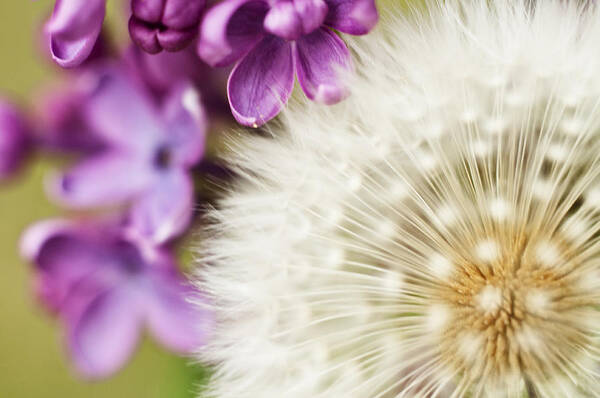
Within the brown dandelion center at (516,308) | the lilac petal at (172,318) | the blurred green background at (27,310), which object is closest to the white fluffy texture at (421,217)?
the brown dandelion center at (516,308)

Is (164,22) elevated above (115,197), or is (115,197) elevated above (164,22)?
(164,22)

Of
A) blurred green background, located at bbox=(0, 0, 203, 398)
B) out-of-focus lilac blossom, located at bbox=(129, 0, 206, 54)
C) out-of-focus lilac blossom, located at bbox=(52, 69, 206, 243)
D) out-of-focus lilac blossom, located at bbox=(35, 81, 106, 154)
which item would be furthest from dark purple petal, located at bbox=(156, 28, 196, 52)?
blurred green background, located at bbox=(0, 0, 203, 398)

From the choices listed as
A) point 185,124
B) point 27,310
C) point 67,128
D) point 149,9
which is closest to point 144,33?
point 149,9

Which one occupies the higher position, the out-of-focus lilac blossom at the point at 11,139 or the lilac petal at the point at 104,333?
the out-of-focus lilac blossom at the point at 11,139

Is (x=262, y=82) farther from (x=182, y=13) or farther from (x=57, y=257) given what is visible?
(x=57, y=257)

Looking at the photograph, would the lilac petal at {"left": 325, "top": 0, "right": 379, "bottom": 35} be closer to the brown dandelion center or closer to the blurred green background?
the brown dandelion center

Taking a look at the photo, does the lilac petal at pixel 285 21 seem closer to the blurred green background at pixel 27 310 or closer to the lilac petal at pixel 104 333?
the lilac petal at pixel 104 333

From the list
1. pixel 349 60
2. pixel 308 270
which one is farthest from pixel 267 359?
pixel 349 60
